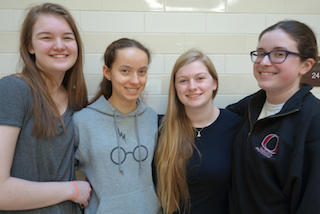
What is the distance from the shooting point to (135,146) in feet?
4.52

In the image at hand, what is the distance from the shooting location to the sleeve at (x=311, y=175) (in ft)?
3.21

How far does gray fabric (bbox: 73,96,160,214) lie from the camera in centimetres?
129

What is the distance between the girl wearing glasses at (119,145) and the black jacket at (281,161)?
0.57 m

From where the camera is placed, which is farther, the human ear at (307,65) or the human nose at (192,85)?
the human nose at (192,85)

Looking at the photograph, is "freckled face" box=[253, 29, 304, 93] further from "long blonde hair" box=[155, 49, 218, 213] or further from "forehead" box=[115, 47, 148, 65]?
"forehead" box=[115, 47, 148, 65]

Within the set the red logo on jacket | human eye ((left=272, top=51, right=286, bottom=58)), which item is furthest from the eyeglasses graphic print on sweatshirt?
human eye ((left=272, top=51, right=286, bottom=58))

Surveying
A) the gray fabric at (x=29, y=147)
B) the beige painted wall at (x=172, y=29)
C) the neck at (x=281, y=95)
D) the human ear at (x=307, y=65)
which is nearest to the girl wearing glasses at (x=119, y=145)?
the gray fabric at (x=29, y=147)

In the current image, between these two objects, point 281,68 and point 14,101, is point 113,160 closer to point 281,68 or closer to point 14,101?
point 14,101

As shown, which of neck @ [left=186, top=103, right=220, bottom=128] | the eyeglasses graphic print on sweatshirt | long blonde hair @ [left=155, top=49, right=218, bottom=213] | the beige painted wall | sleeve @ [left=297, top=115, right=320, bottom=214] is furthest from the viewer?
the beige painted wall

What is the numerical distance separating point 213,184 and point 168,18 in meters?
1.32

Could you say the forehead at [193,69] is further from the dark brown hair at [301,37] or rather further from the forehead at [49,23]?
the forehead at [49,23]

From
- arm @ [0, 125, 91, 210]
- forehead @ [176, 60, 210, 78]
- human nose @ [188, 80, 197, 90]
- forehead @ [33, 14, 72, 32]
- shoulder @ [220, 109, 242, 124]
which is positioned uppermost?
forehead @ [33, 14, 72, 32]

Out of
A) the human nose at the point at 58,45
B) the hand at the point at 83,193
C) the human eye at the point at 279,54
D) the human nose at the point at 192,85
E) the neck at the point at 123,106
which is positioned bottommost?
the hand at the point at 83,193

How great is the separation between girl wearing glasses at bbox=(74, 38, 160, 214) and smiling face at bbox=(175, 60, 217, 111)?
279 mm
